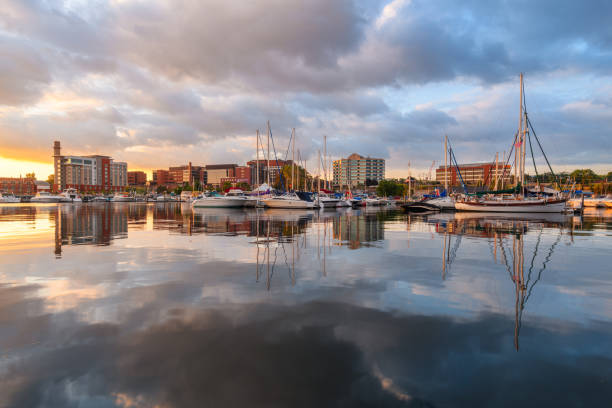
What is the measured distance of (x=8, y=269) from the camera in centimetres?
855

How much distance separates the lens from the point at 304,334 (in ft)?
14.9

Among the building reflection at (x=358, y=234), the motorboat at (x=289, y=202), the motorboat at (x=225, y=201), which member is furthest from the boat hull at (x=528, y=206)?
the motorboat at (x=225, y=201)

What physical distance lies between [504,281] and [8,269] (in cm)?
1225

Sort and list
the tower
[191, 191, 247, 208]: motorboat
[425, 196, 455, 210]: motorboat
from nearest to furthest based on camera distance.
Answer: [425, 196, 455, 210]: motorboat
[191, 191, 247, 208]: motorboat
the tower

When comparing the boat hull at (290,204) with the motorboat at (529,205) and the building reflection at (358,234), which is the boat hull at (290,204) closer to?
the motorboat at (529,205)

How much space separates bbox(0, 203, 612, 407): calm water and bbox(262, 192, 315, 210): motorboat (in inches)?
1655

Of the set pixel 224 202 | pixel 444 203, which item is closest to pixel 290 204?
pixel 224 202

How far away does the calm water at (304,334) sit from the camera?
324 centimetres

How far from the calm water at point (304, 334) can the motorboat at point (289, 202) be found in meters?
42.0

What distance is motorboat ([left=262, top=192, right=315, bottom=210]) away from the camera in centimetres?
5131

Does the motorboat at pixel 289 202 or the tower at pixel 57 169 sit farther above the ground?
the tower at pixel 57 169

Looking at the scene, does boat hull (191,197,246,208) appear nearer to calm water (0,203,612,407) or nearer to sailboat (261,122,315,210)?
sailboat (261,122,315,210)

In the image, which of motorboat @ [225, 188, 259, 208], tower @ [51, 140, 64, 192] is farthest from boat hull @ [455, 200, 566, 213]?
tower @ [51, 140, 64, 192]

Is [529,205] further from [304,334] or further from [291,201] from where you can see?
[304,334]
